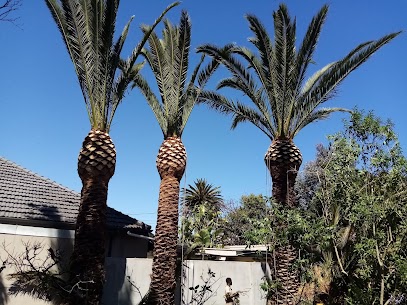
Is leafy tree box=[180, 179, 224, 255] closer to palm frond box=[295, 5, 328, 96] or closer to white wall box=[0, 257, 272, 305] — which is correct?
white wall box=[0, 257, 272, 305]

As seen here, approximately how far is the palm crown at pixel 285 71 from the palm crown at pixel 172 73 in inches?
35.5

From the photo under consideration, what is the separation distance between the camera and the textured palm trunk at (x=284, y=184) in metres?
12.3

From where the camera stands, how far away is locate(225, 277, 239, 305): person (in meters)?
13.2

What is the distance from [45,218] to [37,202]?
3.86ft

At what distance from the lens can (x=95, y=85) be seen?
1083 cm

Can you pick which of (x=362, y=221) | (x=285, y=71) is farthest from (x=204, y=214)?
(x=362, y=221)

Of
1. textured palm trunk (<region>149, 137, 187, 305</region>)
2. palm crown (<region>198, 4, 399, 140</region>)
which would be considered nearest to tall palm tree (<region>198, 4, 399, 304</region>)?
palm crown (<region>198, 4, 399, 140</region>)

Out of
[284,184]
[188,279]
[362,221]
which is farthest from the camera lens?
[188,279]

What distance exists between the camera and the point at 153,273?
11.5 meters

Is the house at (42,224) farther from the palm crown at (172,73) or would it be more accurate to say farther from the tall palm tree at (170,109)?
the palm crown at (172,73)

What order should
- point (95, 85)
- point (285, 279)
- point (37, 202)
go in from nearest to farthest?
point (95, 85) < point (285, 279) < point (37, 202)

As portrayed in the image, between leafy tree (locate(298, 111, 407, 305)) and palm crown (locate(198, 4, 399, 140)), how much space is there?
13.9 feet

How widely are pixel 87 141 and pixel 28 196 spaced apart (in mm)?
3760

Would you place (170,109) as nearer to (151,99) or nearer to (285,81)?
(151,99)
